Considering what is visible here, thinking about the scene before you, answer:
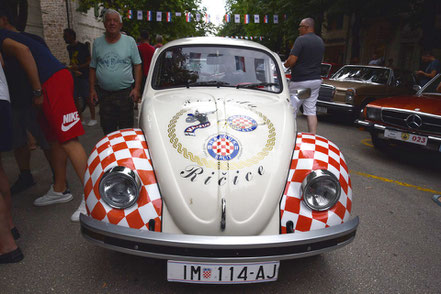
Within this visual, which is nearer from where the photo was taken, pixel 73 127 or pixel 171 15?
pixel 73 127

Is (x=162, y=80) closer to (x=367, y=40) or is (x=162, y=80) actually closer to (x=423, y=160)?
(x=423, y=160)

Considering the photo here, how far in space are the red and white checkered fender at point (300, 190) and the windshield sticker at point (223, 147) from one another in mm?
419

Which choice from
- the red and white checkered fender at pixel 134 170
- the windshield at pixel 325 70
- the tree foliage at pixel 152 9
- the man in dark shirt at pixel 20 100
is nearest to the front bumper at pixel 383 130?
the red and white checkered fender at pixel 134 170

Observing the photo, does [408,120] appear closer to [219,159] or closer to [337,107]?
[337,107]

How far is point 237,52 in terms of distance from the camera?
330 centimetres

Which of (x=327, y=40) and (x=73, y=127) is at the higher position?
(x=327, y=40)

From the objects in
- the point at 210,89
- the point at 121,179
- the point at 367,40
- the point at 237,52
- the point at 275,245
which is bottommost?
the point at 275,245

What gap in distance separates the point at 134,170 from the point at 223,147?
0.60 meters

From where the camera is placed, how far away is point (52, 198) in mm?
3455

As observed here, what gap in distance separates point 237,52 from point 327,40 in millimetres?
25324

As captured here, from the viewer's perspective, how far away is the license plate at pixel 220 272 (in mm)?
1815

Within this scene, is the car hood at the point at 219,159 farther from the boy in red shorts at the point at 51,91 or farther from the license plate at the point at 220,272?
the boy in red shorts at the point at 51,91

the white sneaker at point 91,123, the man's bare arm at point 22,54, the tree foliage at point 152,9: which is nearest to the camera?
the man's bare arm at point 22,54

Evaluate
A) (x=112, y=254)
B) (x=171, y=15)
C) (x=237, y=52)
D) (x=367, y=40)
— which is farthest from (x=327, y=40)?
(x=112, y=254)
